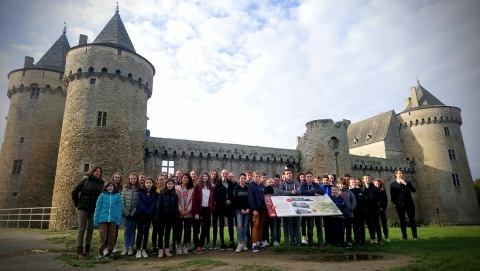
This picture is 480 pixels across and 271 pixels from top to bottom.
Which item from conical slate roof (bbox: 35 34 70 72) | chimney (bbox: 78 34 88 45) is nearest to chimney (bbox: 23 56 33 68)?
conical slate roof (bbox: 35 34 70 72)

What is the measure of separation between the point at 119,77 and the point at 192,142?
7273mm

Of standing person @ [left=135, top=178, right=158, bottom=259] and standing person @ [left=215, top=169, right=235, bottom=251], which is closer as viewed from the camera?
standing person @ [left=135, top=178, right=158, bottom=259]

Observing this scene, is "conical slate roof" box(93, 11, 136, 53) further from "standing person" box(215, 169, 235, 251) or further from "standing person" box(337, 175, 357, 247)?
"standing person" box(337, 175, 357, 247)

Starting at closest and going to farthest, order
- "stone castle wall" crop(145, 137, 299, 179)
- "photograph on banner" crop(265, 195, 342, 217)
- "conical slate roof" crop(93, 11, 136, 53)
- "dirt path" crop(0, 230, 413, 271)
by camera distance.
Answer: "dirt path" crop(0, 230, 413, 271) < "photograph on banner" crop(265, 195, 342, 217) < "conical slate roof" crop(93, 11, 136, 53) < "stone castle wall" crop(145, 137, 299, 179)

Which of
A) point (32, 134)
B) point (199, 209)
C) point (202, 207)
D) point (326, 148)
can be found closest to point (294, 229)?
point (202, 207)

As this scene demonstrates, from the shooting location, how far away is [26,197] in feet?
71.1

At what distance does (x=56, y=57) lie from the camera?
25.7 meters

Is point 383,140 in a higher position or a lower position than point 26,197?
higher

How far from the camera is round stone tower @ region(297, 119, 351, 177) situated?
82.3 feet

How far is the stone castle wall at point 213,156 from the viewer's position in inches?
833

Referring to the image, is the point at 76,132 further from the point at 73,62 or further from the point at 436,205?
the point at 436,205

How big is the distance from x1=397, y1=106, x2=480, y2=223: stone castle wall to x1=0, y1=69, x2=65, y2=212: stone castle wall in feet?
134

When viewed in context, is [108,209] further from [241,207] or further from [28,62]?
[28,62]

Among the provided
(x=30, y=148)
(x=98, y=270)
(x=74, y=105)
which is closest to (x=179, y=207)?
(x=98, y=270)
